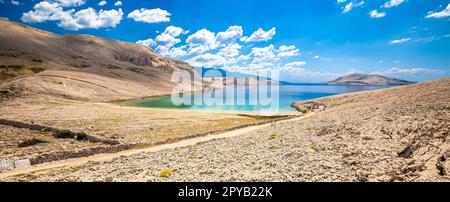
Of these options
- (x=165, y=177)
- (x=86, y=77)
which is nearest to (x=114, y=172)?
(x=165, y=177)

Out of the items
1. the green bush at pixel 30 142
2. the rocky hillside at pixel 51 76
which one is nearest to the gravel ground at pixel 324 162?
the green bush at pixel 30 142

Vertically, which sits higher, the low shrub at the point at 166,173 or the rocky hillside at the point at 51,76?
the rocky hillside at the point at 51,76

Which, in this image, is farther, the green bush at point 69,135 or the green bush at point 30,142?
the green bush at point 69,135

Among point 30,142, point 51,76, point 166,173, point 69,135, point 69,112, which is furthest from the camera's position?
point 51,76

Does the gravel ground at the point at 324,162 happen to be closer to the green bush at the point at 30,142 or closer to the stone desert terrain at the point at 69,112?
the stone desert terrain at the point at 69,112

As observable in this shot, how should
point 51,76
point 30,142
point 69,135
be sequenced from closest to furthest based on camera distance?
1. point 30,142
2. point 69,135
3. point 51,76

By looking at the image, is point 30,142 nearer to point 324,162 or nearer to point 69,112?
point 324,162

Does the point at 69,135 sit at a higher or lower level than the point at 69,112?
lower

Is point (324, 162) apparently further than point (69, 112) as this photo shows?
No

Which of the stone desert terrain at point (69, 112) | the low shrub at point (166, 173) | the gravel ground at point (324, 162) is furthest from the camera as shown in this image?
the stone desert terrain at point (69, 112)

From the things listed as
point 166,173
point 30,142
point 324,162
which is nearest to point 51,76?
point 30,142

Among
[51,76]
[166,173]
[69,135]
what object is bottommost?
[69,135]
